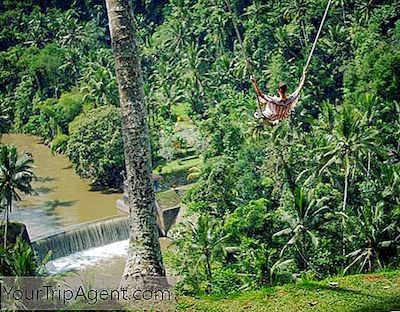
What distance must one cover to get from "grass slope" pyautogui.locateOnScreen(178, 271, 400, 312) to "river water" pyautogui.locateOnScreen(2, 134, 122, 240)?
16.7m

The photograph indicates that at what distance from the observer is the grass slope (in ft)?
19.1

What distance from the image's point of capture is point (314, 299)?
599 cm

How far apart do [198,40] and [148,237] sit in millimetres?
34258

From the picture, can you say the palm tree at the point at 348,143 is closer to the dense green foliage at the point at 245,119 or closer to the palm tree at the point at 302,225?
the dense green foliage at the point at 245,119

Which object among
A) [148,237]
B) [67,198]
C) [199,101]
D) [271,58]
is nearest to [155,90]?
[199,101]

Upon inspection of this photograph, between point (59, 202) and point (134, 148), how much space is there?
2061cm

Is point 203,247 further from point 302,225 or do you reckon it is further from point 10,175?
point 10,175

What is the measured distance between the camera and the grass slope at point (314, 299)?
583 cm

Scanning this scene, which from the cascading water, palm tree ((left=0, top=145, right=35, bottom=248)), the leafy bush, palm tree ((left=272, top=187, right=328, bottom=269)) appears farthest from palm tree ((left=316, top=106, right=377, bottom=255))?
the leafy bush

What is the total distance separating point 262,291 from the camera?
247 inches

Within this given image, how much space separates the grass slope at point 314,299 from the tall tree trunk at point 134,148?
0.58 metres

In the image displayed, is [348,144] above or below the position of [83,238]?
above

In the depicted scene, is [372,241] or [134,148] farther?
[372,241]

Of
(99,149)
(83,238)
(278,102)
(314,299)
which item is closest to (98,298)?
(314,299)
